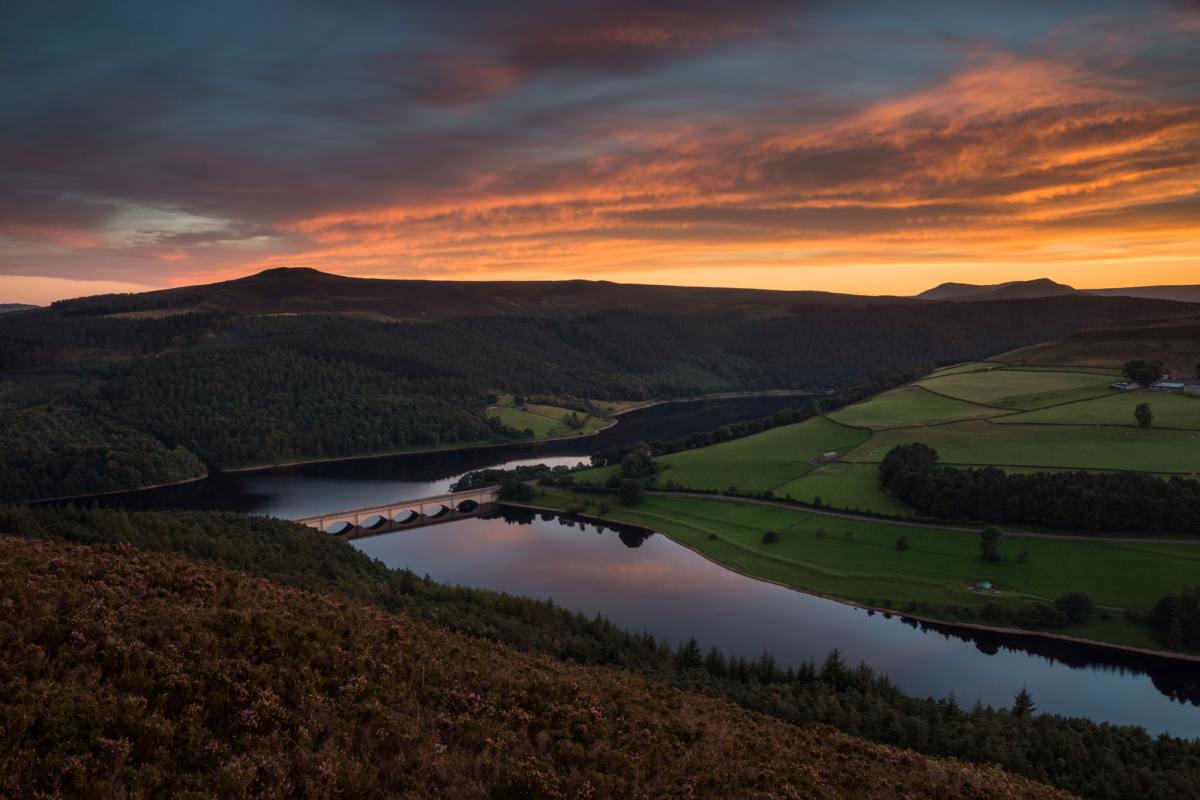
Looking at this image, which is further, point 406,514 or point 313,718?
point 406,514

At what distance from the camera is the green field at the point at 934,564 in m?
80.6

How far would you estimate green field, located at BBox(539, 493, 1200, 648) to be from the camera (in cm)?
8056

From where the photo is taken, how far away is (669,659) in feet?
192

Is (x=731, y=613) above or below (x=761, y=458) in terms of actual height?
below

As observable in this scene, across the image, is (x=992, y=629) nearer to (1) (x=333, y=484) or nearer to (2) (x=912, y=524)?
(2) (x=912, y=524)

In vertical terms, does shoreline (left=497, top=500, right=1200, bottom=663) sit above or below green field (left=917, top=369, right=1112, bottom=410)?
below

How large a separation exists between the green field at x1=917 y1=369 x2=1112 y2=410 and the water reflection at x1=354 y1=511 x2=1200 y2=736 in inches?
3144

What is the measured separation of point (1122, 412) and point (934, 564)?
6259cm

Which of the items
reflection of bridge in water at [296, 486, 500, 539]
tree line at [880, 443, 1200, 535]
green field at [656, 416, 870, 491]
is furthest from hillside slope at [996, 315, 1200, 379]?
reflection of bridge in water at [296, 486, 500, 539]

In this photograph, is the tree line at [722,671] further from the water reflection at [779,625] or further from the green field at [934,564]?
the green field at [934,564]

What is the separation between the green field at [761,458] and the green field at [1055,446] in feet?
24.4

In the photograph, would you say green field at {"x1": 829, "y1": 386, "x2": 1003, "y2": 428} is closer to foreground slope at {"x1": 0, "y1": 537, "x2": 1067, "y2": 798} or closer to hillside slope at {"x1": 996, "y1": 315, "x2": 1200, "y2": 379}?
hillside slope at {"x1": 996, "y1": 315, "x2": 1200, "y2": 379}

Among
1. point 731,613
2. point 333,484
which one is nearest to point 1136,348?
point 731,613

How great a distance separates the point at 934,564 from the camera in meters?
91.3
